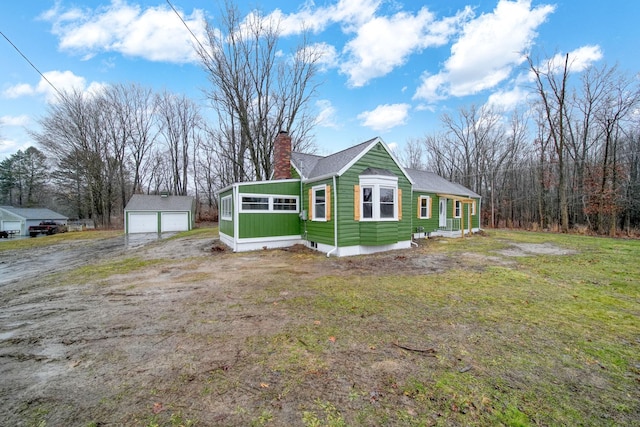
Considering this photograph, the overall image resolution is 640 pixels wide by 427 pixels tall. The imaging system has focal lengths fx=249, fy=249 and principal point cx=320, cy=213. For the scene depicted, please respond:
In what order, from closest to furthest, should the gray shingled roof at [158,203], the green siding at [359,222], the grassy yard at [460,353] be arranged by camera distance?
the grassy yard at [460,353] < the green siding at [359,222] < the gray shingled roof at [158,203]

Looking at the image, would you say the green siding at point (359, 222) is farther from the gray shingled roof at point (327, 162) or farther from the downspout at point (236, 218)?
the downspout at point (236, 218)

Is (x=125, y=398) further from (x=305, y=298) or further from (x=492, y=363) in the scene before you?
(x=492, y=363)

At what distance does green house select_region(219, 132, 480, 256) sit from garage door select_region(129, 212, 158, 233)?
1443 centimetres

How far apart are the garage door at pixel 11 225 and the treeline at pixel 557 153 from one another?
51457 mm

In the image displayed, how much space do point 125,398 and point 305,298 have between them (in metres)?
3.04

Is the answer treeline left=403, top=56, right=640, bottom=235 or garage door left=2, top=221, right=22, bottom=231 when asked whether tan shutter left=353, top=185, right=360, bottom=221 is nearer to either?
treeline left=403, top=56, right=640, bottom=235

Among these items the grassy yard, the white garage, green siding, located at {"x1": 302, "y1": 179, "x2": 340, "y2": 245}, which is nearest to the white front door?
green siding, located at {"x1": 302, "y1": 179, "x2": 340, "y2": 245}

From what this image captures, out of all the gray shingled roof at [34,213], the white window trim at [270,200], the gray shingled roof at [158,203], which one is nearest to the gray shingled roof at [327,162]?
the white window trim at [270,200]

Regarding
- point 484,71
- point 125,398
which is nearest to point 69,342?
point 125,398

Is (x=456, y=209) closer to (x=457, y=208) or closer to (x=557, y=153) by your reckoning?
(x=457, y=208)

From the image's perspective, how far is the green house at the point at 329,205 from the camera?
9648mm

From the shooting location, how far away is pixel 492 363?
8.86 feet

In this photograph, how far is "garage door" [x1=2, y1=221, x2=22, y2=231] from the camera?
102ft

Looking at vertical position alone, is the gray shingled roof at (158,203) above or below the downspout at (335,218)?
above
